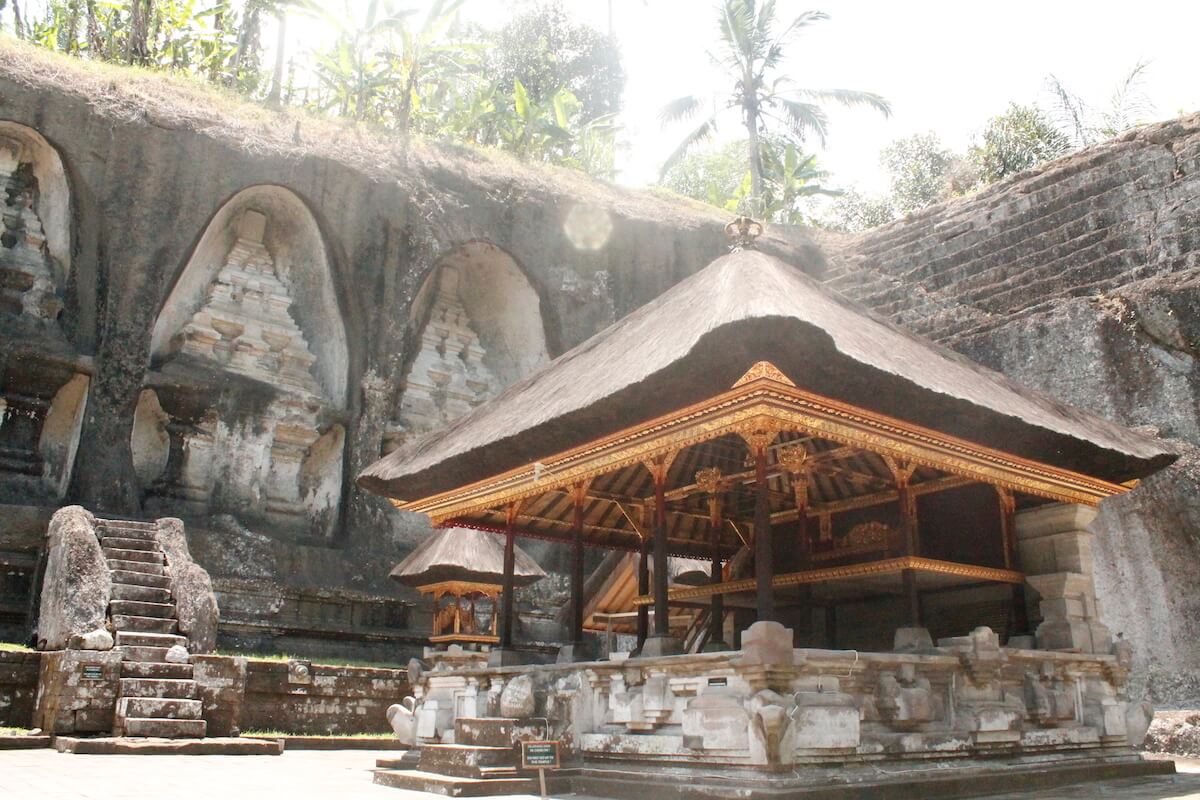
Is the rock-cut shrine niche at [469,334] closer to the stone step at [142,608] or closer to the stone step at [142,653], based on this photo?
the stone step at [142,608]

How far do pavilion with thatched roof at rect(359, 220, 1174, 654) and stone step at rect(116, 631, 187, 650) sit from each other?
2.85 meters

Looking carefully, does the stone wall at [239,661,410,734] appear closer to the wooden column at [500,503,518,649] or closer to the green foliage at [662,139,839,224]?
the wooden column at [500,503,518,649]

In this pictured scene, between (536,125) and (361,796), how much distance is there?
21090mm

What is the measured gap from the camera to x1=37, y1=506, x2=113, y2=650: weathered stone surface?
10117 mm

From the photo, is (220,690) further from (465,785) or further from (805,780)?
(805,780)

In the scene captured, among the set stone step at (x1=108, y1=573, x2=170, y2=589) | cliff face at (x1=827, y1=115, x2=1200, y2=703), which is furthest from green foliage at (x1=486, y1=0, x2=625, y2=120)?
stone step at (x1=108, y1=573, x2=170, y2=589)

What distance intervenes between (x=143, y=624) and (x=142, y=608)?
0.26m

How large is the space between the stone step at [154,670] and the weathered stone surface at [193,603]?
2.13ft

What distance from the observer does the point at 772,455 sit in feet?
30.1

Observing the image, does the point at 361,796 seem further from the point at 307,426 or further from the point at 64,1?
the point at 64,1

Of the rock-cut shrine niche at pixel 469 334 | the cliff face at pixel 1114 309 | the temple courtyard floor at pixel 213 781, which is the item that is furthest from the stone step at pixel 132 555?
the cliff face at pixel 1114 309

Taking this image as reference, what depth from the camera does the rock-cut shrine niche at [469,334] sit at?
1902 centimetres

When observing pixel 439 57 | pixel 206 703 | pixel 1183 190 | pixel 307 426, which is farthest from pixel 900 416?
pixel 439 57

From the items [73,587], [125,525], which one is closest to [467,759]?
[73,587]
